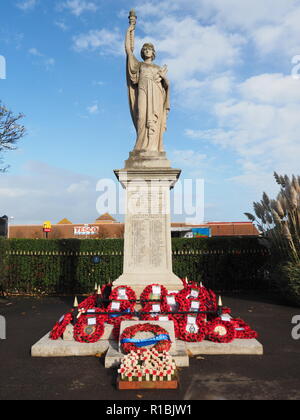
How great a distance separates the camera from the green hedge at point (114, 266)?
38.9 ft

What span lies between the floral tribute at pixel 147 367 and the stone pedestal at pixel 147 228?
2561mm

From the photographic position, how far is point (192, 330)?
17.2ft

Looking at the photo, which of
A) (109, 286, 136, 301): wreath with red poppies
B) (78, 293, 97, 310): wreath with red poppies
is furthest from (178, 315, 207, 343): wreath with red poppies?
(78, 293, 97, 310): wreath with red poppies

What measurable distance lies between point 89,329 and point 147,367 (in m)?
1.79

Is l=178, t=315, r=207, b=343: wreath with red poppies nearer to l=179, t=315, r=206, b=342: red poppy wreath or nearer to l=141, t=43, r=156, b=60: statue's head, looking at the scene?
l=179, t=315, r=206, b=342: red poppy wreath

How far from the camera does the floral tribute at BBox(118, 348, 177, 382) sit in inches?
144

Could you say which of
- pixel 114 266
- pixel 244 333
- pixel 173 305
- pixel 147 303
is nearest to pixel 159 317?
pixel 147 303

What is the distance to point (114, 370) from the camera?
4.24 metres

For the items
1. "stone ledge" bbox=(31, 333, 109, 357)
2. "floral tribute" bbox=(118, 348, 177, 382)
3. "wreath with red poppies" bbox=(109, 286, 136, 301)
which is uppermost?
"wreath with red poppies" bbox=(109, 286, 136, 301)

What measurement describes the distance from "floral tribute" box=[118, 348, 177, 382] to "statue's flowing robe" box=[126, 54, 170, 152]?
464 cm

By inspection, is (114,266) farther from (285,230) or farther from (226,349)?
(226,349)
